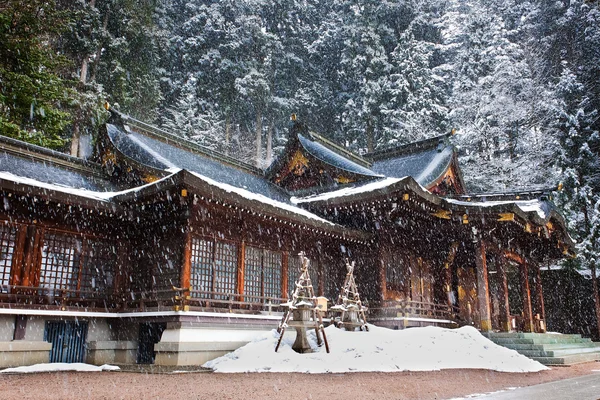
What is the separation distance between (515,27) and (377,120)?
1433 cm

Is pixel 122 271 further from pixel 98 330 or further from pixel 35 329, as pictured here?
pixel 35 329

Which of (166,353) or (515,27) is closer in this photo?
(166,353)

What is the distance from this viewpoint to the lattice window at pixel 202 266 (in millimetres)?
13109

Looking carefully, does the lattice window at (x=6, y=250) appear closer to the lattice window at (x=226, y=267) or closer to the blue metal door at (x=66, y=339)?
the blue metal door at (x=66, y=339)

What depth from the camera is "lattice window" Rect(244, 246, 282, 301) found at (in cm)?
1444

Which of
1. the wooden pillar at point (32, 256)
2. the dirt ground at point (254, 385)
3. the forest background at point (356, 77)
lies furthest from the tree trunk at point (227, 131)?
the dirt ground at point (254, 385)

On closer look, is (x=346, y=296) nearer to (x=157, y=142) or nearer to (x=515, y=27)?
(x=157, y=142)

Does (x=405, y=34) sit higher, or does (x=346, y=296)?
(x=405, y=34)

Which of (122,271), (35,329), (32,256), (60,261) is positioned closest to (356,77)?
(122,271)

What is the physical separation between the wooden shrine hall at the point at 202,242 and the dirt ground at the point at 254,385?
1999 mm


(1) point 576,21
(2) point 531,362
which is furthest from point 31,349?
(1) point 576,21

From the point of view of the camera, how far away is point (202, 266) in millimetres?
13273

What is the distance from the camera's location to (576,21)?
35594 mm

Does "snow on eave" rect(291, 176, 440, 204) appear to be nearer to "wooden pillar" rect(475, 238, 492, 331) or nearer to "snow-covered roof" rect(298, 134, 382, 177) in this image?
"snow-covered roof" rect(298, 134, 382, 177)
